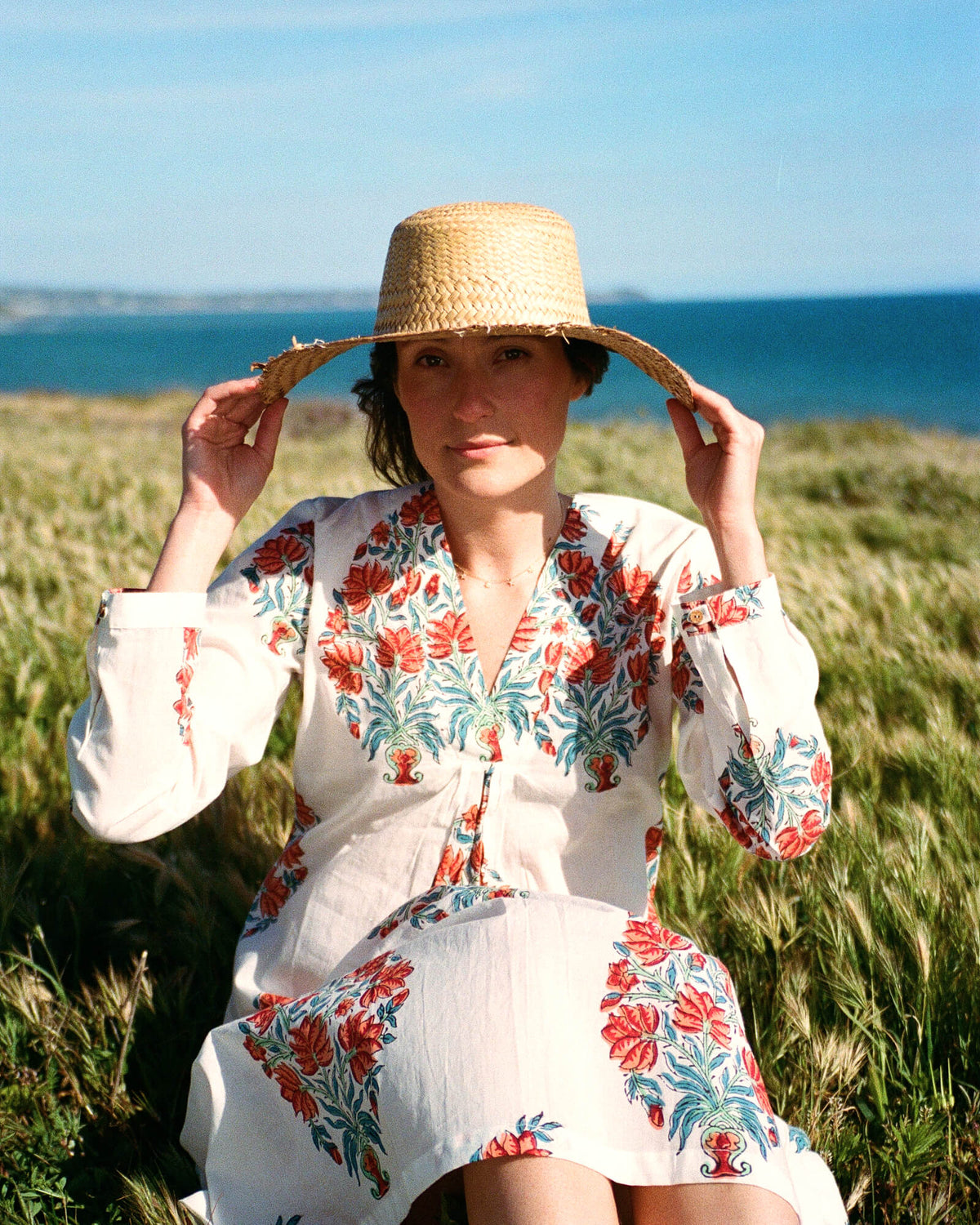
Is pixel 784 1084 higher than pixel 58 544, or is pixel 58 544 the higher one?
pixel 58 544

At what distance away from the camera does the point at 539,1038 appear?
162cm

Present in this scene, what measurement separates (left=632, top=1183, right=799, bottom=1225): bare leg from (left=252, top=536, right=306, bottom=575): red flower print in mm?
1201

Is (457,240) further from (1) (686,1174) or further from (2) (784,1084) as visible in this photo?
(2) (784,1084)

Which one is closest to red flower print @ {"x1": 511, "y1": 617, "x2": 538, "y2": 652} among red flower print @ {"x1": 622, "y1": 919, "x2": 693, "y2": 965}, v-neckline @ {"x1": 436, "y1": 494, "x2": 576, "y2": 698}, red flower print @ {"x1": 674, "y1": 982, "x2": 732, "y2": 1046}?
v-neckline @ {"x1": 436, "y1": 494, "x2": 576, "y2": 698}

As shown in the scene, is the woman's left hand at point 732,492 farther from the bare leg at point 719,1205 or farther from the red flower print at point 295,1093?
the red flower print at point 295,1093

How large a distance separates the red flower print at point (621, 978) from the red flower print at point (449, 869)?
46 centimetres

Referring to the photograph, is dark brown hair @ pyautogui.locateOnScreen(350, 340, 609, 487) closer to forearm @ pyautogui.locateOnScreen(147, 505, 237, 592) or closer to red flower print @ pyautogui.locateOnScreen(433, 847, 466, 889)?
forearm @ pyautogui.locateOnScreen(147, 505, 237, 592)

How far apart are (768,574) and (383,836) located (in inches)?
31.5

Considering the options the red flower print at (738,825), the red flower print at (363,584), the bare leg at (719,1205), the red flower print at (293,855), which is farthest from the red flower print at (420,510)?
the bare leg at (719,1205)

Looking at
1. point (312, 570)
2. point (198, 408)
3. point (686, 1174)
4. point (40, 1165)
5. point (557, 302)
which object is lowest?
point (40, 1165)

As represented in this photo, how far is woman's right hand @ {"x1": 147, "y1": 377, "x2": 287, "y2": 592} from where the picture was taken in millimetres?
2096

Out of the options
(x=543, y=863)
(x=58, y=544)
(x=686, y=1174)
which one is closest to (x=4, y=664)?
(x=58, y=544)

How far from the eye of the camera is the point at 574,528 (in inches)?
90.8

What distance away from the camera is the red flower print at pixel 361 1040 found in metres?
1.72
